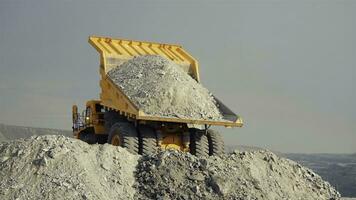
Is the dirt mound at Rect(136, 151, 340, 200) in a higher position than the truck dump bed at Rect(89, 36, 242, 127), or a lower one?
lower

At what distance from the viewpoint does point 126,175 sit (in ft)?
30.3

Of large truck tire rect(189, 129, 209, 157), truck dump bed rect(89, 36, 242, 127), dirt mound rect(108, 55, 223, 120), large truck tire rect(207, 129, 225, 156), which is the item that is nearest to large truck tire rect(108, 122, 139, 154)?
truck dump bed rect(89, 36, 242, 127)

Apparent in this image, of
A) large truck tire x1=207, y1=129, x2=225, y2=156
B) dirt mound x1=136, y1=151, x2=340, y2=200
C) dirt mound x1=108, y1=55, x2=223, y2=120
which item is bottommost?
dirt mound x1=136, y1=151, x2=340, y2=200

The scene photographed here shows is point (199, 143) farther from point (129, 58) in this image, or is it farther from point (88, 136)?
point (88, 136)

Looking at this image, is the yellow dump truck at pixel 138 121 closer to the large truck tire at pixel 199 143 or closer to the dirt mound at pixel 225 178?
the large truck tire at pixel 199 143

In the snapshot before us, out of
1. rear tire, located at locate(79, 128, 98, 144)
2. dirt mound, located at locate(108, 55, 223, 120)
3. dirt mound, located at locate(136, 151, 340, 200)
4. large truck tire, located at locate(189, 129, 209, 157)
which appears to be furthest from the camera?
rear tire, located at locate(79, 128, 98, 144)

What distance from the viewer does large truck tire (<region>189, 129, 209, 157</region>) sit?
12227mm

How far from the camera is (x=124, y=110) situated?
1185 cm

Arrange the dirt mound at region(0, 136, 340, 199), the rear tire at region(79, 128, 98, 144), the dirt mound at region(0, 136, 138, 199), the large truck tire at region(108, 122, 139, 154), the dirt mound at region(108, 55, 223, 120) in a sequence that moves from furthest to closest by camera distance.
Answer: the rear tire at region(79, 128, 98, 144), the dirt mound at region(108, 55, 223, 120), the large truck tire at region(108, 122, 139, 154), the dirt mound at region(0, 136, 340, 199), the dirt mound at region(0, 136, 138, 199)

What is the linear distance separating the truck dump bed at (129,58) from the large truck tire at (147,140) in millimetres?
463

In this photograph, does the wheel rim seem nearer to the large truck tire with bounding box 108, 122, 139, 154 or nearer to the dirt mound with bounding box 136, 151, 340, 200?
the large truck tire with bounding box 108, 122, 139, 154

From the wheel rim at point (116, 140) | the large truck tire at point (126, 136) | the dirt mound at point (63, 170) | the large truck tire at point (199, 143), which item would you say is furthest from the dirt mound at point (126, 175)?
the large truck tire at point (199, 143)

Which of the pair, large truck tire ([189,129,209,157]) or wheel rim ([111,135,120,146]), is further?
large truck tire ([189,129,209,157])

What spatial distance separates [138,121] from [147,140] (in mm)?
496
